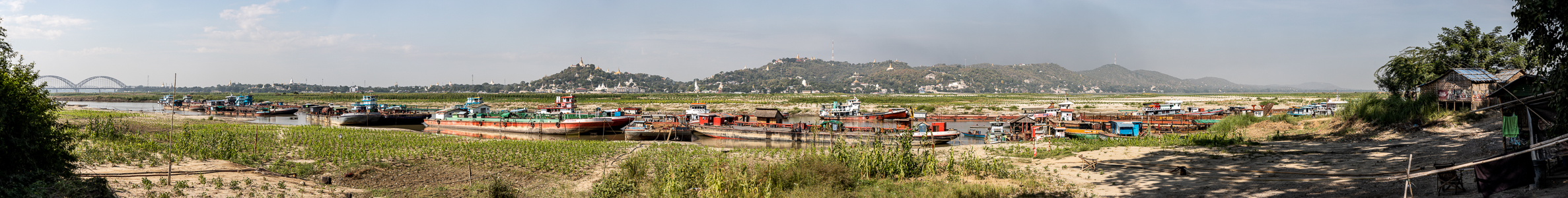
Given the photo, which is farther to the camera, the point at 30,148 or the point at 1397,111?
the point at 1397,111

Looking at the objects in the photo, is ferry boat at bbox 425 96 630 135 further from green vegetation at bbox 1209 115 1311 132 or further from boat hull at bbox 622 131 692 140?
green vegetation at bbox 1209 115 1311 132

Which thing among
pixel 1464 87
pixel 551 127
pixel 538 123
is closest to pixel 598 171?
pixel 551 127

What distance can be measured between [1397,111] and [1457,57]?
22.3 ft

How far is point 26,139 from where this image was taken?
31.1 feet

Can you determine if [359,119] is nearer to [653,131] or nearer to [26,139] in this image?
[653,131]

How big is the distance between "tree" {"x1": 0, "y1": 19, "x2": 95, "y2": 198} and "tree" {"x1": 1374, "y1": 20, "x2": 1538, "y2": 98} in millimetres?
35285

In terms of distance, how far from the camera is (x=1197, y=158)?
16328mm

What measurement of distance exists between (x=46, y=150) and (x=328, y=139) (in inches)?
681

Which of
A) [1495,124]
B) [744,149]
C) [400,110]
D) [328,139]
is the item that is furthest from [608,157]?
[400,110]

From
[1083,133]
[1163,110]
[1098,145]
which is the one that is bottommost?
[1083,133]

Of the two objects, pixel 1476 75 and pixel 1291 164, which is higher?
pixel 1476 75

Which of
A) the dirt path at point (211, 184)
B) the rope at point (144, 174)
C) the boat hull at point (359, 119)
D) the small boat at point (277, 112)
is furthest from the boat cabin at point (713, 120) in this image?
the small boat at point (277, 112)

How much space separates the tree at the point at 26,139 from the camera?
8.96 meters

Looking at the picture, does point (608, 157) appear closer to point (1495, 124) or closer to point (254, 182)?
point (254, 182)
